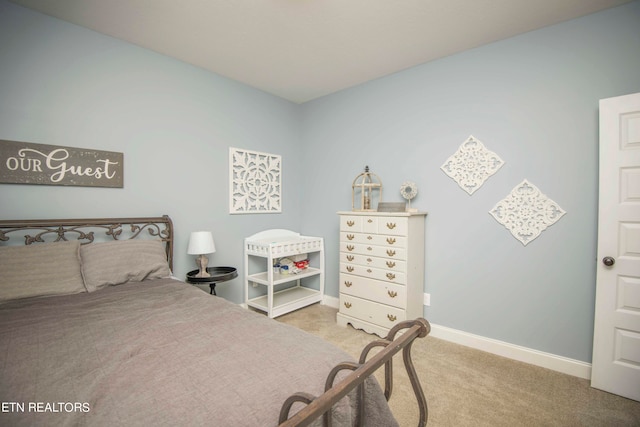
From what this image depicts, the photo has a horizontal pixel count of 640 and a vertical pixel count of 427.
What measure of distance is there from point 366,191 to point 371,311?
134 cm

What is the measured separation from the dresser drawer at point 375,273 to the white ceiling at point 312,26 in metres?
2.07

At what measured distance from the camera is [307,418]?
23.6 inches

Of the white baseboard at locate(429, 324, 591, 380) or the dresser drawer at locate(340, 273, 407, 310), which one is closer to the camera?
the white baseboard at locate(429, 324, 591, 380)

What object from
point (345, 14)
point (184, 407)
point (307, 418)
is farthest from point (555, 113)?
point (184, 407)

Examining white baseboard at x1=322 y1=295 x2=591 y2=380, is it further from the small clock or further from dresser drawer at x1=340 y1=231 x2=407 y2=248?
the small clock

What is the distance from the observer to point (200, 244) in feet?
8.60

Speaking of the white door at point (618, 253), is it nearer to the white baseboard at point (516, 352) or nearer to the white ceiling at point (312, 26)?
the white baseboard at point (516, 352)

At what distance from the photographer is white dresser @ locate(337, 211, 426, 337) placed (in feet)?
8.41

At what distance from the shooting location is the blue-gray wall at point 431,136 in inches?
79.0

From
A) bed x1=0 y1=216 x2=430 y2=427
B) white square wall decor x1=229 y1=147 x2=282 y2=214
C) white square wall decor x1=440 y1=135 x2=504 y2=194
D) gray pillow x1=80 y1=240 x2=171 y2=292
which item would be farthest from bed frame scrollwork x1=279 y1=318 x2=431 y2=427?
white square wall decor x1=229 y1=147 x2=282 y2=214

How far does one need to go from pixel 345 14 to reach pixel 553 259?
2.49 meters

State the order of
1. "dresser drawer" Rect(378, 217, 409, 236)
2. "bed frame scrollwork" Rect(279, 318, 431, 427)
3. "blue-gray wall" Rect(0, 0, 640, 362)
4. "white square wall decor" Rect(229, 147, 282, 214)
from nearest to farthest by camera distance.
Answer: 1. "bed frame scrollwork" Rect(279, 318, 431, 427)
2. "blue-gray wall" Rect(0, 0, 640, 362)
3. "dresser drawer" Rect(378, 217, 409, 236)
4. "white square wall decor" Rect(229, 147, 282, 214)

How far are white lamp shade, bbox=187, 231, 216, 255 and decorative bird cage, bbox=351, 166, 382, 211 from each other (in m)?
1.61

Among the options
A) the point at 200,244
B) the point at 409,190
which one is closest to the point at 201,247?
the point at 200,244
